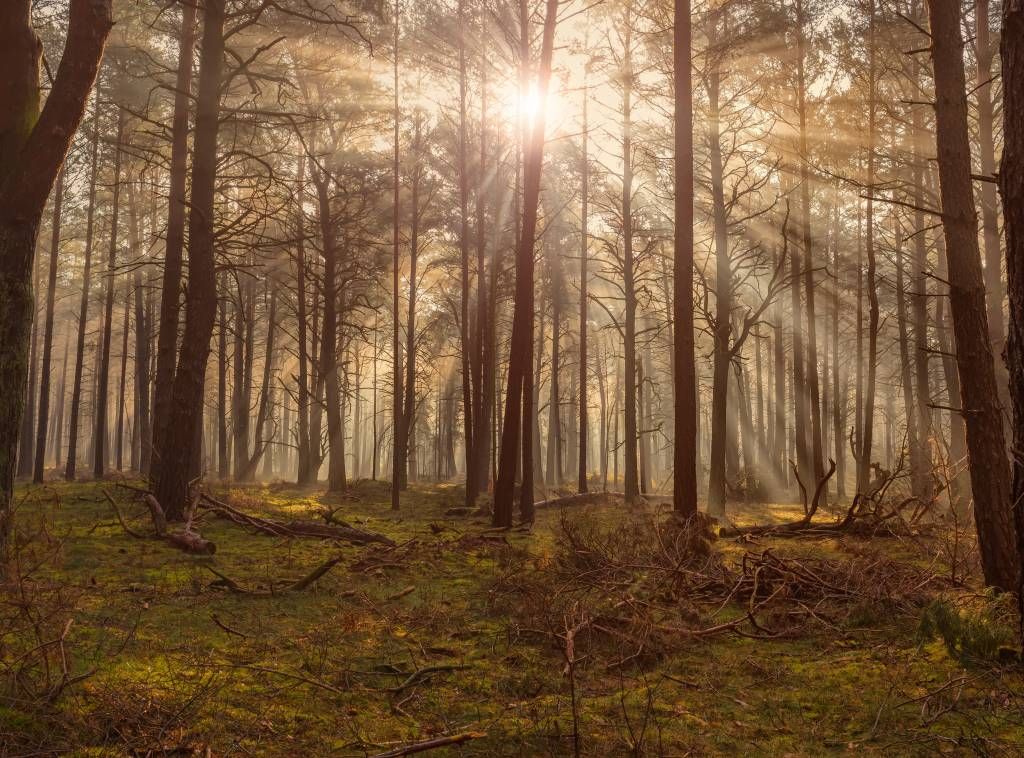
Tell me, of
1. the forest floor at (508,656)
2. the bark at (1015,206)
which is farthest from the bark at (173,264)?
the bark at (1015,206)

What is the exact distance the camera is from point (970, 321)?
5965mm

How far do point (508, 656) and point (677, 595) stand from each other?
2279 millimetres

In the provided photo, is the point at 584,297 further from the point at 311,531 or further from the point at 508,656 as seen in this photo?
the point at 508,656

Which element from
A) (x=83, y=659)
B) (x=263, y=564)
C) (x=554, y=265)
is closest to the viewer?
(x=83, y=659)

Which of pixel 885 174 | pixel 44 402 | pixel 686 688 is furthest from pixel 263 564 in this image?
pixel 885 174

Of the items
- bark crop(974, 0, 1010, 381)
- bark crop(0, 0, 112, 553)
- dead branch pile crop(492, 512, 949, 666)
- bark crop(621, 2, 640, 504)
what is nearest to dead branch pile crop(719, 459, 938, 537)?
dead branch pile crop(492, 512, 949, 666)

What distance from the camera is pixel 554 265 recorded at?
28344 millimetres

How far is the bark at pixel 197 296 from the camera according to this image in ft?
32.3

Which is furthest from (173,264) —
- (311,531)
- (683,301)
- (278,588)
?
(683,301)

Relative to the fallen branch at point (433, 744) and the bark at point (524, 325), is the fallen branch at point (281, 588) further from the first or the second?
the bark at point (524, 325)

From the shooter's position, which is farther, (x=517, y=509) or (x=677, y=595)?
(x=517, y=509)

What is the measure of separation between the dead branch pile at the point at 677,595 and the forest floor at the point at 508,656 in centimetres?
3

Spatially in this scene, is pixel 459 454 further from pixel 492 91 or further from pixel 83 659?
pixel 83 659

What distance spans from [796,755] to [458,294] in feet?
85.9
